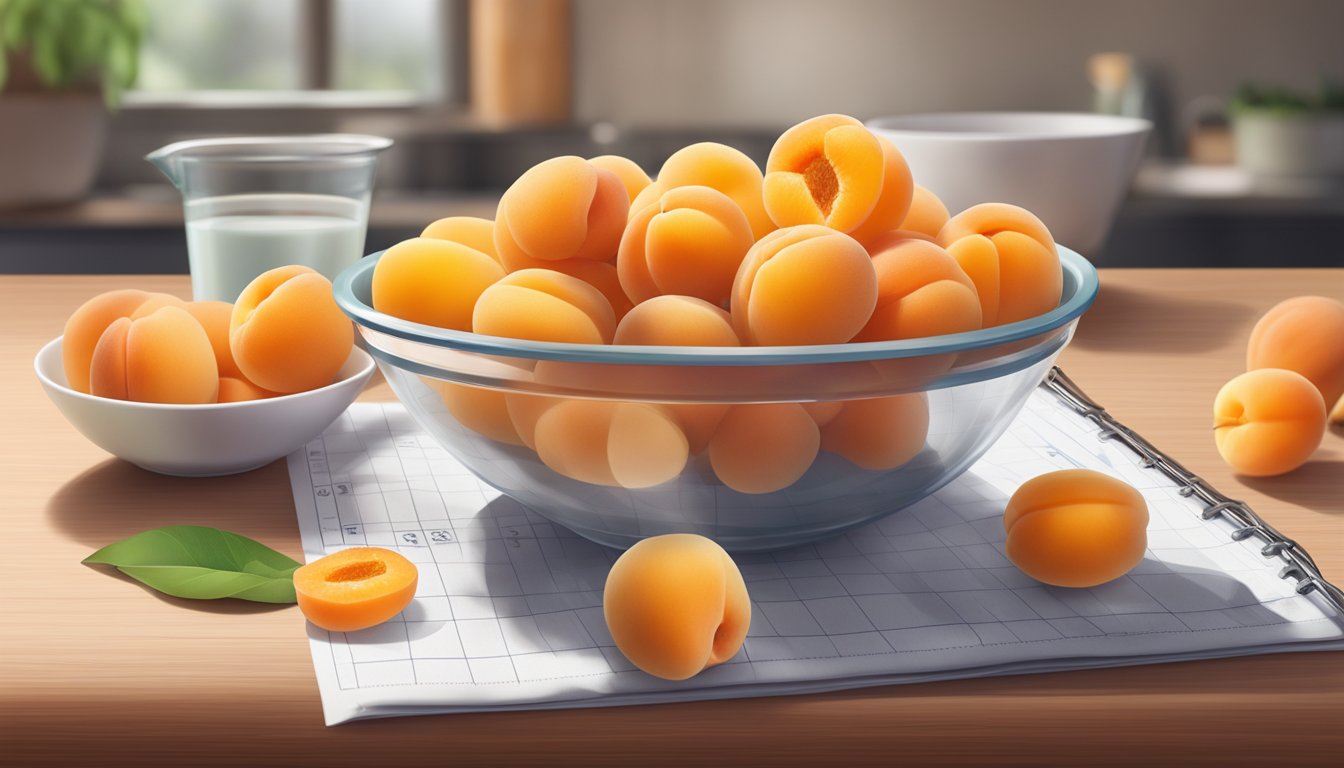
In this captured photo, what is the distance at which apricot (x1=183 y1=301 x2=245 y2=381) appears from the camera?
66cm

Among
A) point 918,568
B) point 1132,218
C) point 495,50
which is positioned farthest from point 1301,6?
point 918,568

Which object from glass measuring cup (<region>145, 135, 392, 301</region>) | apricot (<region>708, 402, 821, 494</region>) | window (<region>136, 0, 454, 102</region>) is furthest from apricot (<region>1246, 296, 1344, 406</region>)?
window (<region>136, 0, 454, 102</region>)

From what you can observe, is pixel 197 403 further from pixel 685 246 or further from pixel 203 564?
pixel 685 246

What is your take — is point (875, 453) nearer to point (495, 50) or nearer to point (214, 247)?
point (214, 247)

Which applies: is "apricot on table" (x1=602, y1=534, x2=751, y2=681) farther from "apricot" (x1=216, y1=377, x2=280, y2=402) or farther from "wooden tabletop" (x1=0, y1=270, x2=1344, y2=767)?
"apricot" (x1=216, y1=377, x2=280, y2=402)

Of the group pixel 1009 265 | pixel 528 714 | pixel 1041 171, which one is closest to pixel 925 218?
pixel 1009 265

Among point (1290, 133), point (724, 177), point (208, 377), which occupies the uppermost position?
point (724, 177)

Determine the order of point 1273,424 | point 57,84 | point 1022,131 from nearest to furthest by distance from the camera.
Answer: point 1273,424
point 1022,131
point 57,84

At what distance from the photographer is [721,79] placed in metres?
2.68

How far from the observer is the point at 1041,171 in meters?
1.00

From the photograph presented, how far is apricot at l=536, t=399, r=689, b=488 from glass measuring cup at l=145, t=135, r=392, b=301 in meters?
0.47

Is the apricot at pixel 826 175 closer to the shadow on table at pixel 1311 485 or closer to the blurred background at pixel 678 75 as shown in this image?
the shadow on table at pixel 1311 485

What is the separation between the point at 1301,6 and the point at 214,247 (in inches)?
95.8

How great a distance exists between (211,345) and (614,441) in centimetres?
27
